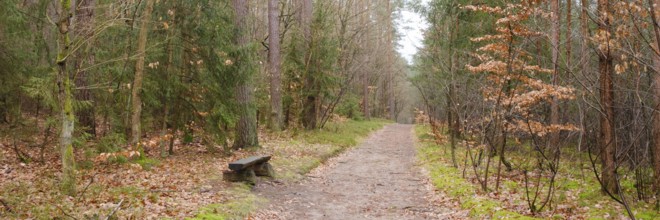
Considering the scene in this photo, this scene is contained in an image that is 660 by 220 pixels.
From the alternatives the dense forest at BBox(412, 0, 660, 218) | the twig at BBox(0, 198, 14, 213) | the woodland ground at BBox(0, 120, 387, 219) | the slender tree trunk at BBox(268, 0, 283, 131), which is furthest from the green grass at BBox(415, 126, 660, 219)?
the slender tree trunk at BBox(268, 0, 283, 131)

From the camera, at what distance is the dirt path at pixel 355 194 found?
7.90m

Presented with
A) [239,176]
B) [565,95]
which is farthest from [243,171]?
[565,95]

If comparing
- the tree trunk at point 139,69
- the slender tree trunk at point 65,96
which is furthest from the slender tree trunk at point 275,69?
the slender tree trunk at point 65,96

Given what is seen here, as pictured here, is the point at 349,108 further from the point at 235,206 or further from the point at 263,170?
the point at 235,206

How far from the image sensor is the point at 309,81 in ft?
66.8

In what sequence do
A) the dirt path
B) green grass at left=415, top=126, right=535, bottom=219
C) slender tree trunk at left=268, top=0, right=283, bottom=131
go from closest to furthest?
green grass at left=415, top=126, right=535, bottom=219
the dirt path
slender tree trunk at left=268, top=0, right=283, bottom=131

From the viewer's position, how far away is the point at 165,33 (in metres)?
10.4

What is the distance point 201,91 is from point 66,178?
4.98 meters

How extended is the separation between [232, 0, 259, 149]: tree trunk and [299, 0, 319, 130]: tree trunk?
6.65m

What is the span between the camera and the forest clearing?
21.1 ft

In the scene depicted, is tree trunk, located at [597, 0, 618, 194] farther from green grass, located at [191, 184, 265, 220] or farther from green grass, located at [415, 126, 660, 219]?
green grass, located at [191, 184, 265, 220]

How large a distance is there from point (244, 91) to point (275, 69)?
495 centimetres

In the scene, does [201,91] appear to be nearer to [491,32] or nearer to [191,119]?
[191,119]

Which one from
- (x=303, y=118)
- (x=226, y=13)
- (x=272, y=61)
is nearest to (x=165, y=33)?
(x=226, y=13)
